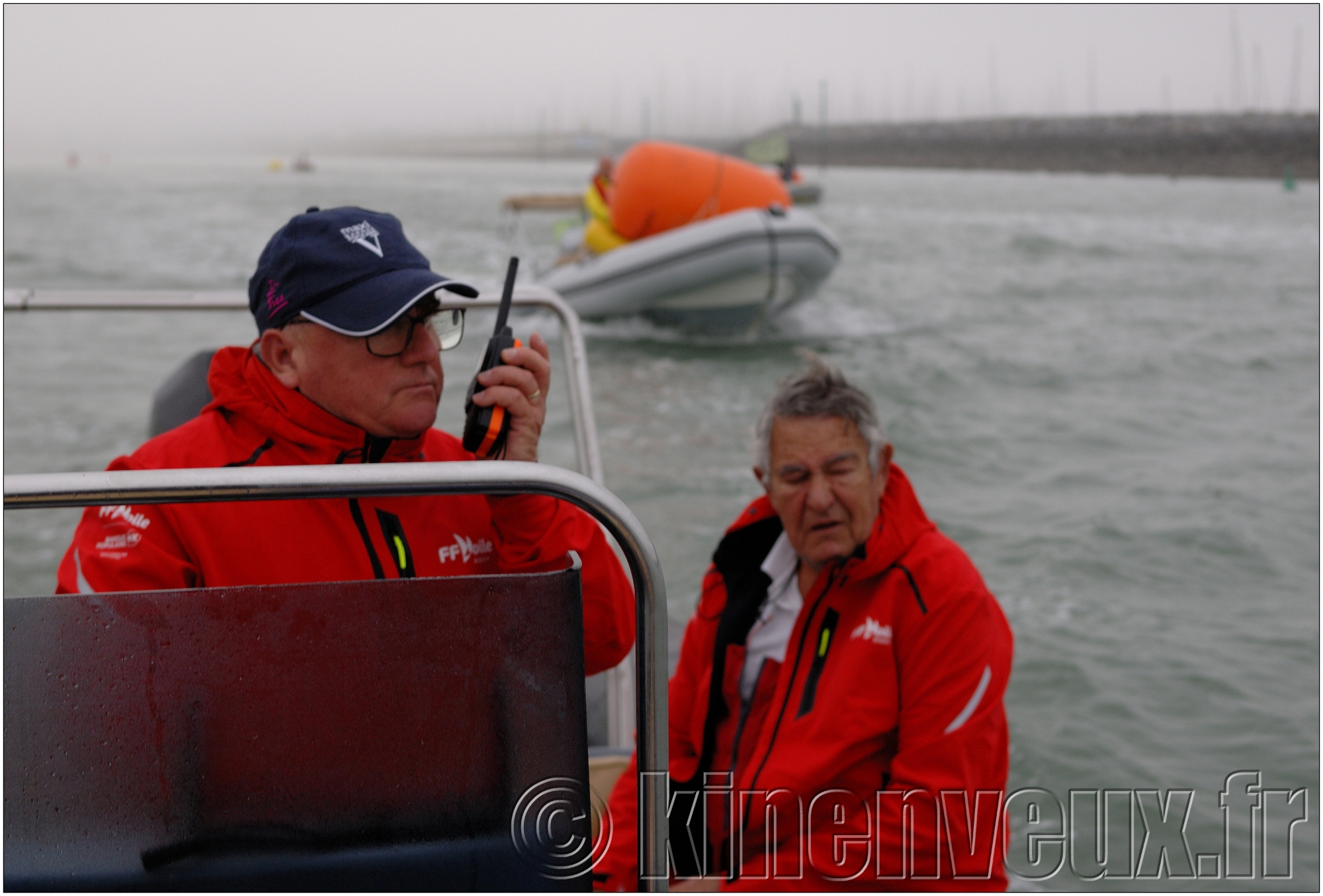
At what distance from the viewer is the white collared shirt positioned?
5.73 ft

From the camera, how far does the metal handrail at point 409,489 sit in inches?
35.2

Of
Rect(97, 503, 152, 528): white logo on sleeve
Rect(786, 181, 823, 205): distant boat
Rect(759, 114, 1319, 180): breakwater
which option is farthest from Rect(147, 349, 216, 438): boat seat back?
Rect(759, 114, 1319, 180): breakwater

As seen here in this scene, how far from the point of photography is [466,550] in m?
1.28

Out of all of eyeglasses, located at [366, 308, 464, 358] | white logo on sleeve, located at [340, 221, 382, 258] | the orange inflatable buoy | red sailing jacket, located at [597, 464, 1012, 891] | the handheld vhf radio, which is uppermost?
the orange inflatable buoy

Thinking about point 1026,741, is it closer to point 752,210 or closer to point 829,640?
point 829,640

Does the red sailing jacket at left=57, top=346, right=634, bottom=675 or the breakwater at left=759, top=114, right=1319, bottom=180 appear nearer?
the red sailing jacket at left=57, top=346, right=634, bottom=675

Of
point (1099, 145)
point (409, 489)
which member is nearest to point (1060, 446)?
point (409, 489)

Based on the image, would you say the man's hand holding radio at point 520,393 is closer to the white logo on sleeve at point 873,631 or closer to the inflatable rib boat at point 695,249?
the white logo on sleeve at point 873,631

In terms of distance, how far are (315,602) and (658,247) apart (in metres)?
8.31

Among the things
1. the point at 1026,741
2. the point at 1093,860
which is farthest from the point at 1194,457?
the point at 1093,860

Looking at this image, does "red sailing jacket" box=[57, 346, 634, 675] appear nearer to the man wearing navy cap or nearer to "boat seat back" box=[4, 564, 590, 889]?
the man wearing navy cap

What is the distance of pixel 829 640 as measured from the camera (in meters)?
1.63

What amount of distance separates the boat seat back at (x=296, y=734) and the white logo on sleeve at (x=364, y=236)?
407 millimetres

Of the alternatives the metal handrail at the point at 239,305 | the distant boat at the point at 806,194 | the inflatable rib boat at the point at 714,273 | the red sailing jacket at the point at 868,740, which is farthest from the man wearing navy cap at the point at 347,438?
the distant boat at the point at 806,194
